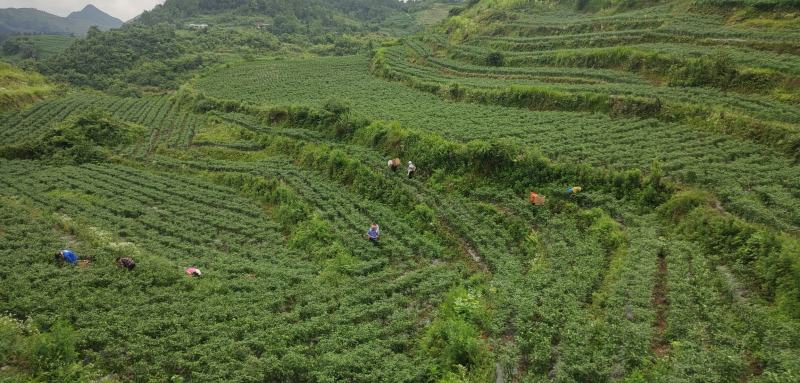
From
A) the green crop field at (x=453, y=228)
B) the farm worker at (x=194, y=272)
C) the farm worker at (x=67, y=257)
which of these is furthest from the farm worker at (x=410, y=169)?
the farm worker at (x=67, y=257)

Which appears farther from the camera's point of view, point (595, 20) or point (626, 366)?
point (595, 20)

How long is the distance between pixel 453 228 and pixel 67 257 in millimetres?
19174

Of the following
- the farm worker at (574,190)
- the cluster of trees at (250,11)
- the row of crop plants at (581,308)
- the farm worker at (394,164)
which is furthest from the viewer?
the cluster of trees at (250,11)

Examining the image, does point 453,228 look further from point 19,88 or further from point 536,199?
point 19,88

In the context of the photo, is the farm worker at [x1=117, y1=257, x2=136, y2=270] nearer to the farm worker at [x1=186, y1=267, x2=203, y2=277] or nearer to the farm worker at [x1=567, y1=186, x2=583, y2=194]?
the farm worker at [x1=186, y1=267, x2=203, y2=277]

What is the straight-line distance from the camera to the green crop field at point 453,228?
1452 cm

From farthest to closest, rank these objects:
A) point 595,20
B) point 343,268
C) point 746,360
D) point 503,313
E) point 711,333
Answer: point 595,20, point 343,268, point 503,313, point 711,333, point 746,360

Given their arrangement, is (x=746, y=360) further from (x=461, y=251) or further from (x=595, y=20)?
(x=595, y=20)

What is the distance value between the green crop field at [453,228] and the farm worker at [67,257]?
0.36 meters

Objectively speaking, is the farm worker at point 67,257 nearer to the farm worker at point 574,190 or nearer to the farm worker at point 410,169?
the farm worker at point 410,169

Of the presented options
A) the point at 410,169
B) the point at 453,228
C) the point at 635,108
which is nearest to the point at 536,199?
the point at 453,228

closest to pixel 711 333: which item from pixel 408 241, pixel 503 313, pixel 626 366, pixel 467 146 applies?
pixel 626 366

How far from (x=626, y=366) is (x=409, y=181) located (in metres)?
18.3

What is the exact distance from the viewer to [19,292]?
17562 millimetres
